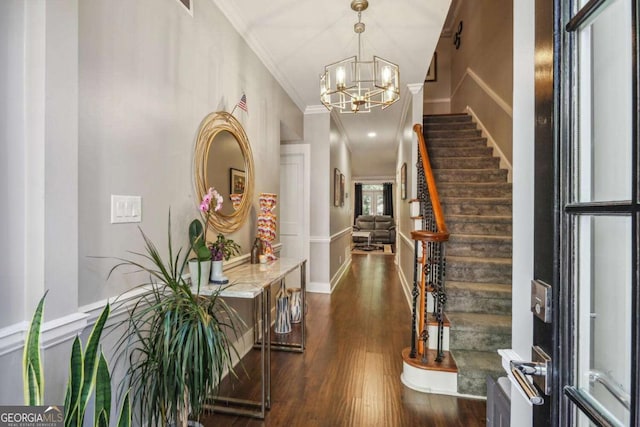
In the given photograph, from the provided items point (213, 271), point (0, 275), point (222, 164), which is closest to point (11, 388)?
point (0, 275)

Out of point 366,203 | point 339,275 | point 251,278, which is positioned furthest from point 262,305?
point 366,203

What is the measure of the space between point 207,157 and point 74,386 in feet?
4.65

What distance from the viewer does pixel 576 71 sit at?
57 centimetres

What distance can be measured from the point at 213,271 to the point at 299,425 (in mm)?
1012

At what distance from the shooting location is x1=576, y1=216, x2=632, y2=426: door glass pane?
0.50 meters

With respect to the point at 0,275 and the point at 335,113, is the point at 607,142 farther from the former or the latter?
the point at 335,113

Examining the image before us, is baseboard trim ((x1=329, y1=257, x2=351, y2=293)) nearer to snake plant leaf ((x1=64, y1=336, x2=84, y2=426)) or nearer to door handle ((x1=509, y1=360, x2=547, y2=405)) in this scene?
snake plant leaf ((x1=64, y1=336, x2=84, y2=426))

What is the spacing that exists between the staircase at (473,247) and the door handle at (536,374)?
1.68 meters

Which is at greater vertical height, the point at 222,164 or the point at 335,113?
the point at 335,113

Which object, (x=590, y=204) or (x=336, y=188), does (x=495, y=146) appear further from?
(x=590, y=204)

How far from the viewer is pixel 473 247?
10.3ft

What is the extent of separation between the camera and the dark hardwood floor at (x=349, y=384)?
5.95ft

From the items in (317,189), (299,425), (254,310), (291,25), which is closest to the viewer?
(299,425)

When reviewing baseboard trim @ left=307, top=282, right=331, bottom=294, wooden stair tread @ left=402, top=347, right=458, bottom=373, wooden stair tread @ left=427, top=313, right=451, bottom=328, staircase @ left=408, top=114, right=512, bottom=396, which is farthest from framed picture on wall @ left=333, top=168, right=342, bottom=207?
wooden stair tread @ left=402, top=347, right=458, bottom=373
